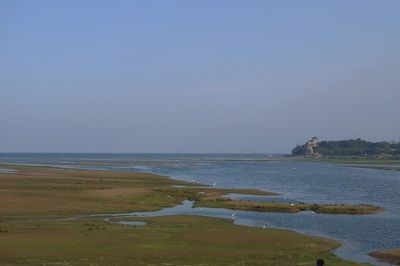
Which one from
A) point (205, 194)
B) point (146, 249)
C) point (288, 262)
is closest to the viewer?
point (288, 262)

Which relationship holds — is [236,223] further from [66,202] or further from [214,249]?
[66,202]

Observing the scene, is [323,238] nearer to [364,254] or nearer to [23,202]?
[364,254]

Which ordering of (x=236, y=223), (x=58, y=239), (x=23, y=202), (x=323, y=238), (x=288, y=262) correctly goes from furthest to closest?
(x=23, y=202)
(x=236, y=223)
(x=323, y=238)
(x=58, y=239)
(x=288, y=262)

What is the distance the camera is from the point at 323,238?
117 feet

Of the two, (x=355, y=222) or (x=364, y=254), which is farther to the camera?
(x=355, y=222)

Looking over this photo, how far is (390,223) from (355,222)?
2.56m

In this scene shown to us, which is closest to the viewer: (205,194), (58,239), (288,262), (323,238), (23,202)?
(288,262)

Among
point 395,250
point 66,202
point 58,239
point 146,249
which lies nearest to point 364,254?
point 395,250

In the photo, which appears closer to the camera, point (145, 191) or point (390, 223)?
point (390, 223)

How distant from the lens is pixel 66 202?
50.9 meters

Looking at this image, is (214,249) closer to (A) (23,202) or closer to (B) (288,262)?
(B) (288,262)

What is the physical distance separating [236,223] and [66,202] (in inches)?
682

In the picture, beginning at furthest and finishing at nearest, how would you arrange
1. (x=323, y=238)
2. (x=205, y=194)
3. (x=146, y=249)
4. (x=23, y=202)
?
(x=205, y=194) < (x=23, y=202) < (x=323, y=238) < (x=146, y=249)

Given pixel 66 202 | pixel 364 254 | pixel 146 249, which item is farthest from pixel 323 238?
pixel 66 202
